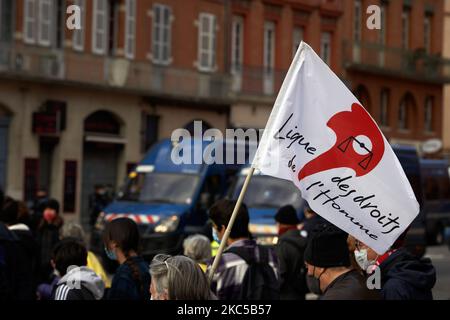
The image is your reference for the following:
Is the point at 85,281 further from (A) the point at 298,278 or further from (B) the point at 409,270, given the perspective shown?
(A) the point at 298,278

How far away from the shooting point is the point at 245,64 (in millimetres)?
41469

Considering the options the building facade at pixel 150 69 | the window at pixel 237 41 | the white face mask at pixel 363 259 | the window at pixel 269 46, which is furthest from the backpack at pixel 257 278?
the window at pixel 269 46

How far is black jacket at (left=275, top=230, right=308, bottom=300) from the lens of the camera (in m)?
10.6

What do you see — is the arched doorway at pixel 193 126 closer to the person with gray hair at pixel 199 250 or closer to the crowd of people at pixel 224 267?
the crowd of people at pixel 224 267

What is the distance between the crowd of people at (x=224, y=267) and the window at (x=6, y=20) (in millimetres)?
21644

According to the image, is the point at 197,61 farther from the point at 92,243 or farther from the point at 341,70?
the point at 92,243

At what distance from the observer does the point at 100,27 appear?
119 feet

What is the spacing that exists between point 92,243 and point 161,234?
222 cm

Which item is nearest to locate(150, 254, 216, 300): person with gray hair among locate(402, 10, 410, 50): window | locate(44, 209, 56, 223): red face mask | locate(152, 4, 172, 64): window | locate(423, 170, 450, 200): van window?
locate(44, 209, 56, 223): red face mask

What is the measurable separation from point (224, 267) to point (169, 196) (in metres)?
14.9

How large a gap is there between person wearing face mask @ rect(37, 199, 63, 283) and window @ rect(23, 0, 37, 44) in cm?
2000

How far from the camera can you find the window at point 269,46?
137 feet

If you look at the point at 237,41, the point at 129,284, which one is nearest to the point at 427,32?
the point at 237,41
